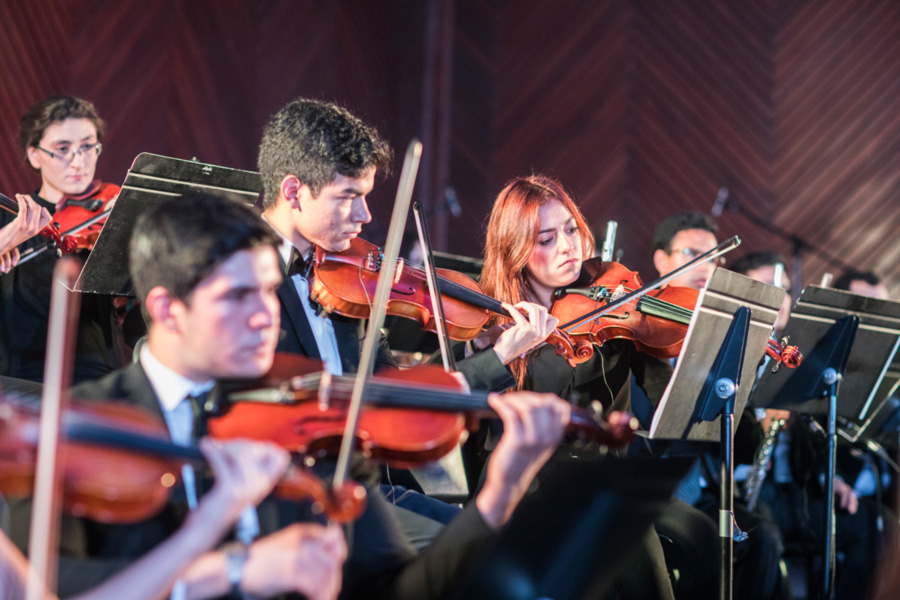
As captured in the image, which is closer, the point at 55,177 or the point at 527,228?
the point at 527,228

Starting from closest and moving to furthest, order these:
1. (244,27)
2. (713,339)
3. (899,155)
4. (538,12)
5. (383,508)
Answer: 1. (383,508)
2. (713,339)
3. (244,27)
4. (899,155)
5. (538,12)

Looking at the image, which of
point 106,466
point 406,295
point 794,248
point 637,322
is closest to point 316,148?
point 406,295

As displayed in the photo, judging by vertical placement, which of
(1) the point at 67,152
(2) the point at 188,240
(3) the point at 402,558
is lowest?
(3) the point at 402,558

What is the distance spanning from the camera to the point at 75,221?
2715mm

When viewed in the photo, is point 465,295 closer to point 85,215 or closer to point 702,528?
point 702,528

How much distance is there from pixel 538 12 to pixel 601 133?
0.84m

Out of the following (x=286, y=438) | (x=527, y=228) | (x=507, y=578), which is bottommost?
(x=507, y=578)

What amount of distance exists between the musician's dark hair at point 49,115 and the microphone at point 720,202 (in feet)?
10.8

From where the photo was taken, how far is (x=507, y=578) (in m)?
1.39

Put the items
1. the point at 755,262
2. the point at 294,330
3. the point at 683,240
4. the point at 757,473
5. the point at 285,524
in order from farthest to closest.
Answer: the point at 755,262 → the point at 683,240 → the point at 757,473 → the point at 294,330 → the point at 285,524

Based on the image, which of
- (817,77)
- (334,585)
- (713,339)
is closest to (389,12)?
(817,77)

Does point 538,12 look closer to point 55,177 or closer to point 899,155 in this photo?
point 899,155

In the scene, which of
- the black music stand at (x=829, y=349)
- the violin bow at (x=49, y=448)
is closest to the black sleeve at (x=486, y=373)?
the black music stand at (x=829, y=349)

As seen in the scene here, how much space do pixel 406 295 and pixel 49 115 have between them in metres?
1.50
